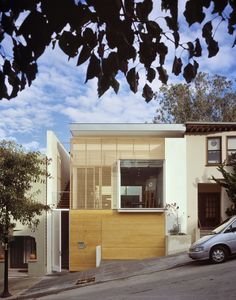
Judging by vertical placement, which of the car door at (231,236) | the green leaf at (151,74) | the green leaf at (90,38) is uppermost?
the green leaf at (90,38)

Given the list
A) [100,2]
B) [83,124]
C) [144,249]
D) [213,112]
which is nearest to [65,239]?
[144,249]

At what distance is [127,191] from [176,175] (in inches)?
108

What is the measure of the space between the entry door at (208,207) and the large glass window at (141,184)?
323 centimetres

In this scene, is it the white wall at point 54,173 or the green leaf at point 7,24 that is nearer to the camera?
the green leaf at point 7,24

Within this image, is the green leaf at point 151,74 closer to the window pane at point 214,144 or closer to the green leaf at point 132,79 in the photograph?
the green leaf at point 132,79

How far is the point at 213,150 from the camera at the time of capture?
28.5 m

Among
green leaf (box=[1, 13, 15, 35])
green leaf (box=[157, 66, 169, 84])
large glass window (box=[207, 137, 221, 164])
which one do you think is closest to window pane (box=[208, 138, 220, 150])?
large glass window (box=[207, 137, 221, 164])

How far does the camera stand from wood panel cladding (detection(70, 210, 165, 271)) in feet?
88.7

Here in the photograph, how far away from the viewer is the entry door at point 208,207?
29538mm

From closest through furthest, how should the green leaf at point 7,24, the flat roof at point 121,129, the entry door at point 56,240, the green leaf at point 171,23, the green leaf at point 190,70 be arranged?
the green leaf at point 7,24
the green leaf at point 171,23
the green leaf at point 190,70
the entry door at point 56,240
the flat roof at point 121,129

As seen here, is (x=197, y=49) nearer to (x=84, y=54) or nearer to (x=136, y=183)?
(x=84, y=54)

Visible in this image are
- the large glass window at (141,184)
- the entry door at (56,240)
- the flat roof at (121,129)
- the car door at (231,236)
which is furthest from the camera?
the flat roof at (121,129)

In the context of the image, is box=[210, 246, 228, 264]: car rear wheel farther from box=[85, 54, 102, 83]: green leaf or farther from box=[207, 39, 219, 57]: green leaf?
box=[85, 54, 102, 83]: green leaf

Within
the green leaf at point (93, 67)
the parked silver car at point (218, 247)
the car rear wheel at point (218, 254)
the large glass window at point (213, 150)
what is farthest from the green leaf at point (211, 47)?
the large glass window at point (213, 150)
